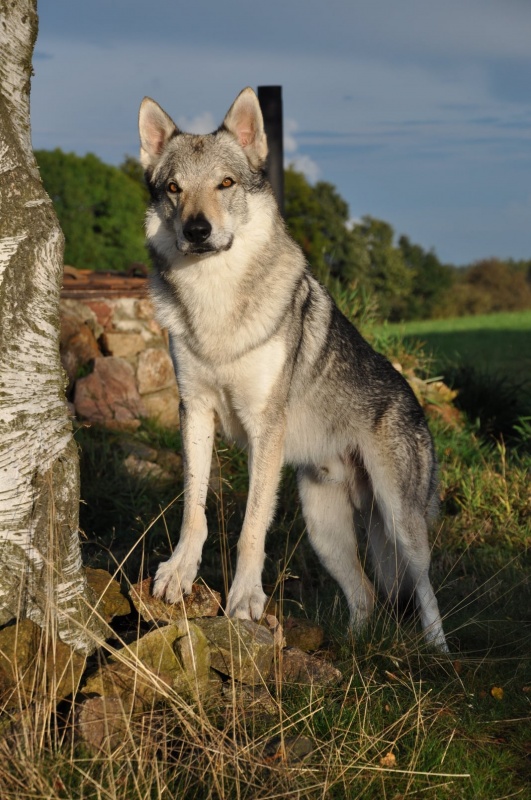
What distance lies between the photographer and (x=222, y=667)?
384cm

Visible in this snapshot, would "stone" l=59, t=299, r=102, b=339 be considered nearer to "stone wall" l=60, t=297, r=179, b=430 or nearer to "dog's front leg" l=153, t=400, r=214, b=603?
"stone wall" l=60, t=297, r=179, b=430

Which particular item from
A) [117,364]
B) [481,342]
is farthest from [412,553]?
[481,342]

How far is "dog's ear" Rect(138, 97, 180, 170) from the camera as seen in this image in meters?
4.80

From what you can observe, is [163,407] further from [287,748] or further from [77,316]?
[287,748]

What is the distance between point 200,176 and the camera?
4535 millimetres

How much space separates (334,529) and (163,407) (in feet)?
12.5

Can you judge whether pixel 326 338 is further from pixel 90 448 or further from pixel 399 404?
pixel 90 448

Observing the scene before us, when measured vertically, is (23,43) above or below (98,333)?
above

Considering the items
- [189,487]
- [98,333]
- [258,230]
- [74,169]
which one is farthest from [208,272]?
[74,169]

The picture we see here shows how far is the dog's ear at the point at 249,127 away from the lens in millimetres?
4785

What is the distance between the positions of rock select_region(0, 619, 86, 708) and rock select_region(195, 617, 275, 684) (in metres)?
0.58

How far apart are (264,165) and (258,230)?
437 millimetres

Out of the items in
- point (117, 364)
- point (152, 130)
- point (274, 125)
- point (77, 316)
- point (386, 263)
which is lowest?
point (386, 263)

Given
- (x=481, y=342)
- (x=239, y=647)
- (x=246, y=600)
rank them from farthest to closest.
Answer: (x=481, y=342) < (x=246, y=600) < (x=239, y=647)
